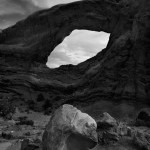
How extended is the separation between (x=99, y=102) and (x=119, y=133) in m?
23.0

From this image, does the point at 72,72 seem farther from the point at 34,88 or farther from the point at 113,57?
the point at 113,57

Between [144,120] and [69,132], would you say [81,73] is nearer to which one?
[144,120]

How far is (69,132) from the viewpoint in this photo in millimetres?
9117

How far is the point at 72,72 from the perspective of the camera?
48000mm

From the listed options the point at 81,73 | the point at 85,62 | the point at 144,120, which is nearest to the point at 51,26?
the point at 85,62

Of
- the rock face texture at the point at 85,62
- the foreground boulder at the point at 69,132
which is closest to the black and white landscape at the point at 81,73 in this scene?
the rock face texture at the point at 85,62

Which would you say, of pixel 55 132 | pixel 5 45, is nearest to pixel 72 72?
pixel 5 45

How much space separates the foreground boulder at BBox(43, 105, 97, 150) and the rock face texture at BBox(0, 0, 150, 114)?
24566mm

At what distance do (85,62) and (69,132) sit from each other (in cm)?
3966

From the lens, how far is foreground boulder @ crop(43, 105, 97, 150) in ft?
29.9

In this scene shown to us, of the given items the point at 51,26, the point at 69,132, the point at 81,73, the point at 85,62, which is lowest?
the point at 69,132

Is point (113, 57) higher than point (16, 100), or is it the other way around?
point (113, 57)

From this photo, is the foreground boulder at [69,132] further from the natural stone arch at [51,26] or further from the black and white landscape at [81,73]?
the natural stone arch at [51,26]

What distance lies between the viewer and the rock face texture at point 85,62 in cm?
3516
